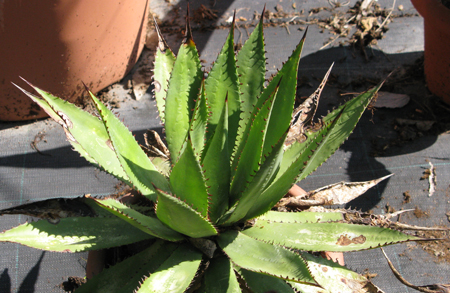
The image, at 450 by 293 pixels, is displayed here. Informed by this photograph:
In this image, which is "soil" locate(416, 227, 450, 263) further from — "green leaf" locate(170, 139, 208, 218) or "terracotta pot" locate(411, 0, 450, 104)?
"green leaf" locate(170, 139, 208, 218)

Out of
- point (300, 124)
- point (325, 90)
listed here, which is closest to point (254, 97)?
point (300, 124)

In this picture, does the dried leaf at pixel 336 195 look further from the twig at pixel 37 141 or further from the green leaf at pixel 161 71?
the twig at pixel 37 141

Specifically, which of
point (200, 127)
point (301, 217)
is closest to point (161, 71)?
point (200, 127)

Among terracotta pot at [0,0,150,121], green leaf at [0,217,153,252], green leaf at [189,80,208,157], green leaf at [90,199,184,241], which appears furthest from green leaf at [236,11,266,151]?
terracotta pot at [0,0,150,121]

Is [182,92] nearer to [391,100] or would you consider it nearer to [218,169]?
[218,169]

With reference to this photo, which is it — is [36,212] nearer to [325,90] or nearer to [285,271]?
[285,271]

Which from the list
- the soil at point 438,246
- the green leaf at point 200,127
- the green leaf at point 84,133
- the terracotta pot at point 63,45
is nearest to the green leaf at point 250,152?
the green leaf at point 200,127
